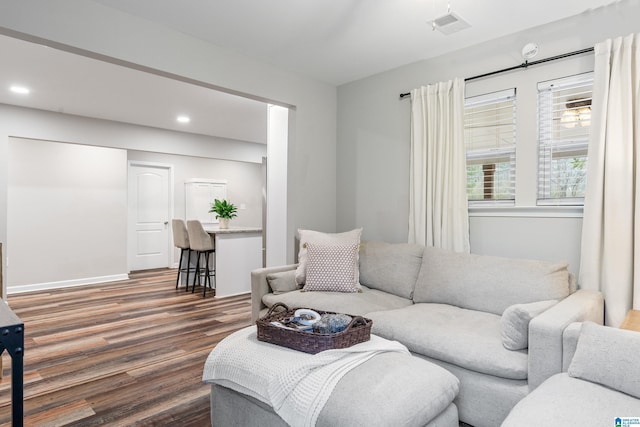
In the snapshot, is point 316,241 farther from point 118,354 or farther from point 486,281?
point 118,354

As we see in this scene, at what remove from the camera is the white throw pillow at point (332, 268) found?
3.06m

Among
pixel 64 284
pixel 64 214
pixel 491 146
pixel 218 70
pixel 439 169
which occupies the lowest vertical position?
pixel 64 284

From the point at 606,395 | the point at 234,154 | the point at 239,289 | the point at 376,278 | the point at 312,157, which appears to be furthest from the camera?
the point at 234,154

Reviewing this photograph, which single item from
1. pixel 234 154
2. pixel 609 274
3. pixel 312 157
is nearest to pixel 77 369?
pixel 312 157

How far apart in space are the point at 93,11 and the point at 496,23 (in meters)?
2.62

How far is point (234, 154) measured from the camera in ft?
23.9

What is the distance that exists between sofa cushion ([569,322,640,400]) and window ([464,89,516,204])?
58.5 inches

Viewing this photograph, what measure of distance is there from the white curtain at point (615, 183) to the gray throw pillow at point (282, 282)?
203cm

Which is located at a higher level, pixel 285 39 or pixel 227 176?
pixel 285 39

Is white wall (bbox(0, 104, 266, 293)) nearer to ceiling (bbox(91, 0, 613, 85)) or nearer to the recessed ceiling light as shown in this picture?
the recessed ceiling light

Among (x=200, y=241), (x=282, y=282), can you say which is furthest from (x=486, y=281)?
(x=200, y=241)

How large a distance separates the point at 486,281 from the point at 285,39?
7.40 ft

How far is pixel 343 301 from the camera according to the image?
2785 millimetres

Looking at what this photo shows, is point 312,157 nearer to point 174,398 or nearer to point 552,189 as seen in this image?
point 552,189
